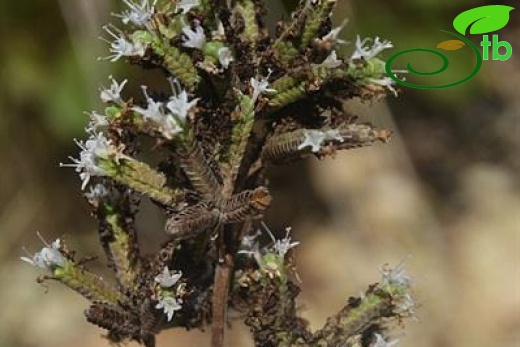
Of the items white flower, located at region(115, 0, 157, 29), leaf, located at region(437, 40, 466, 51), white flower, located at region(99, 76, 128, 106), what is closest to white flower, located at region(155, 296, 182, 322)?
white flower, located at region(99, 76, 128, 106)

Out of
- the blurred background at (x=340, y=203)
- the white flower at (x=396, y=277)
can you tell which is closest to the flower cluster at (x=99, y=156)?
the white flower at (x=396, y=277)

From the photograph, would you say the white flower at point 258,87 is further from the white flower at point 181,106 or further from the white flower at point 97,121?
the white flower at point 97,121

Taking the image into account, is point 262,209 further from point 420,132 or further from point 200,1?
point 420,132

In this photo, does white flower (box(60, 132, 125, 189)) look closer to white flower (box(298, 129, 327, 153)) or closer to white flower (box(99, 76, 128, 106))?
white flower (box(99, 76, 128, 106))

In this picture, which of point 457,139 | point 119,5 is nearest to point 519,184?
point 457,139

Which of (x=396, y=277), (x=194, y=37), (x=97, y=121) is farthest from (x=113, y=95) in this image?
(x=396, y=277)

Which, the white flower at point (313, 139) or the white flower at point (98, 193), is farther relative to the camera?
the white flower at point (98, 193)

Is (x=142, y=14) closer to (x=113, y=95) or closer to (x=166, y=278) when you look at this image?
(x=113, y=95)
